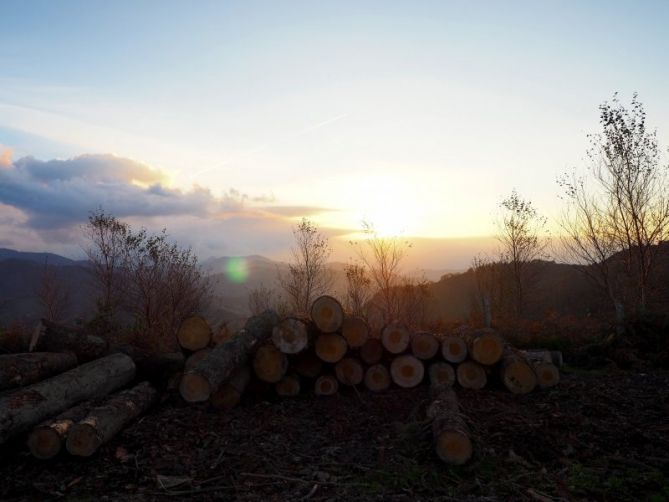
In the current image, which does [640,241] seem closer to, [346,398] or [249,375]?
[346,398]

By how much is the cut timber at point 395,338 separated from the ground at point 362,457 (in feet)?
3.39

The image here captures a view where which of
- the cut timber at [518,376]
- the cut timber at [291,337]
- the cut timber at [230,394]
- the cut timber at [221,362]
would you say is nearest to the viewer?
the cut timber at [221,362]

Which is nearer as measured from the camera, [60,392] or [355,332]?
[60,392]

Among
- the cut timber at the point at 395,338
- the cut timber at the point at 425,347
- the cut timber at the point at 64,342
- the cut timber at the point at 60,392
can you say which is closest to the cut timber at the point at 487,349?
the cut timber at the point at 425,347

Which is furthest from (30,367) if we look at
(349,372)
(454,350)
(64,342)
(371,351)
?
(454,350)

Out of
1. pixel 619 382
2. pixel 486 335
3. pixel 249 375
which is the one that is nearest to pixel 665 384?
pixel 619 382

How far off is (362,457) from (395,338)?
9.97 ft

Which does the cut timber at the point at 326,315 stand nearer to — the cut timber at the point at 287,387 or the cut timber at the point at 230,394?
the cut timber at the point at 287,387

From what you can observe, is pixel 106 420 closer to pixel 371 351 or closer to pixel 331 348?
pixel 331 348

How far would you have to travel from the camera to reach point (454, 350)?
8.34 metres

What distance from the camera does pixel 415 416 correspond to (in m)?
6.63

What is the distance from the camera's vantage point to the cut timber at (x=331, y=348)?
8.02m

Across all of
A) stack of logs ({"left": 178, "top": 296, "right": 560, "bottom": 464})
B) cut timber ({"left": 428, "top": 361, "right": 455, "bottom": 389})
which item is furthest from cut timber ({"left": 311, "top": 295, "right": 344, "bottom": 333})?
cut timber ({"left": 428, "top": 361, "right": 455, "bottom": 389})

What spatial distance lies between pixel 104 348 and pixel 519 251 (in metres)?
18.4
